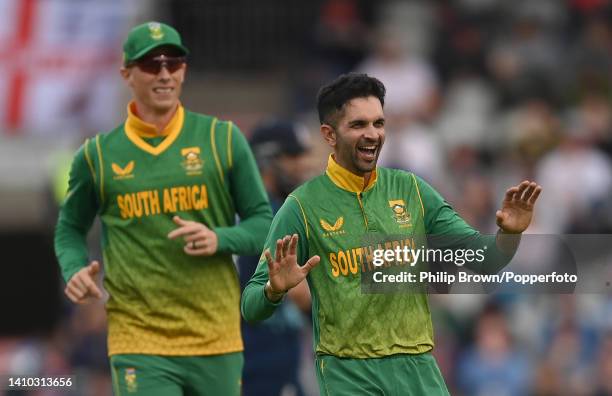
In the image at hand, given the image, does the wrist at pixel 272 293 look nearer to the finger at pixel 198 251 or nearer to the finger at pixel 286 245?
the finger at pixel 286 245

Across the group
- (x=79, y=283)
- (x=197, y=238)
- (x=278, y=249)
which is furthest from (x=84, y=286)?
(x=278, y=249)

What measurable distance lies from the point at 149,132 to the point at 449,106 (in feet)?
31.9

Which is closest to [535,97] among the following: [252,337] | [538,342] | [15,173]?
[538,342]

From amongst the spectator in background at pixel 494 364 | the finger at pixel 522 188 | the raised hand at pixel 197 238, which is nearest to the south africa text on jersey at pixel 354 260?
the finger at pixel 522 188

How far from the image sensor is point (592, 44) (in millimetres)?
18375

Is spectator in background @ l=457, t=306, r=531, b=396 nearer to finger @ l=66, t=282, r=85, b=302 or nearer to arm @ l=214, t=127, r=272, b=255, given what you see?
arm @ l=214, t=127, r=272, b=255

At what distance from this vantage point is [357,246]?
26.0 feet

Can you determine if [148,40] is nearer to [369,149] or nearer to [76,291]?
[76,291]

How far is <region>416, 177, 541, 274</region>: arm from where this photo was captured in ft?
25.1

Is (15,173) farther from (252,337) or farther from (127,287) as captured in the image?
(127,287)

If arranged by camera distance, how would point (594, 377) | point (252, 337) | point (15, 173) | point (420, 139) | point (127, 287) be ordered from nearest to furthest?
point (127, 287) → point (252, 337) → point (594, 377) → point (420, 139) → point (15, 173)

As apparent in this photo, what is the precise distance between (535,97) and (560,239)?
909 centimetres

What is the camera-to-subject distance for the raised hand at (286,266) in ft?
24.9

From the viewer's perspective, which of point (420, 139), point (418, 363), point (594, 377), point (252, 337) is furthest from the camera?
point (420, 139)
